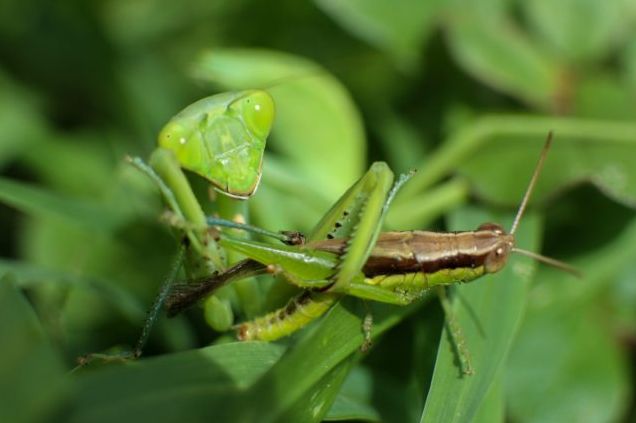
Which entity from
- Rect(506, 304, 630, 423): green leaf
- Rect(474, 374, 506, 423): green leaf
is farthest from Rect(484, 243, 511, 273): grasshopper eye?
Rect(506, 304, 630, 423): green leaf

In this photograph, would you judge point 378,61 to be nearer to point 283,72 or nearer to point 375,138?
point 375,138

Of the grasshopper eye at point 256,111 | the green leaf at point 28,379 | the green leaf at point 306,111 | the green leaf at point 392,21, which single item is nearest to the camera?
the green leaf at point 28,379

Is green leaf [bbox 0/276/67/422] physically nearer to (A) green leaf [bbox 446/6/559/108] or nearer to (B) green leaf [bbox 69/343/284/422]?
(B) green leaf [bbox 69/343/284/422]

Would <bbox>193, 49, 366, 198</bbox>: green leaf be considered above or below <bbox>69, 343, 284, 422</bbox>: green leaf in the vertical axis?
above

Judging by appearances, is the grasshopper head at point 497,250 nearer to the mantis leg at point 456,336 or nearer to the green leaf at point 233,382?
the mantis leg at point 456,336

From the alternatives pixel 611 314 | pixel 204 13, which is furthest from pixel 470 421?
pixel 204 13

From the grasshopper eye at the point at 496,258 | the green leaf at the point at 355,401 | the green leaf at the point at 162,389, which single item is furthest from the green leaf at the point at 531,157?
the green leaf at the point at 162,389

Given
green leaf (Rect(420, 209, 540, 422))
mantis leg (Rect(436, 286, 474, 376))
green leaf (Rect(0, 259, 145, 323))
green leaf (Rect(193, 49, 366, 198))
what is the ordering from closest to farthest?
green leaf (Rect(420, 209, 540, 422)), mantis leg (Rect(436, 286, 474, 376)), green leaf (Rect(0, 259, 145, 323)), green leaf (Rect(193, 49, 366, 198))
